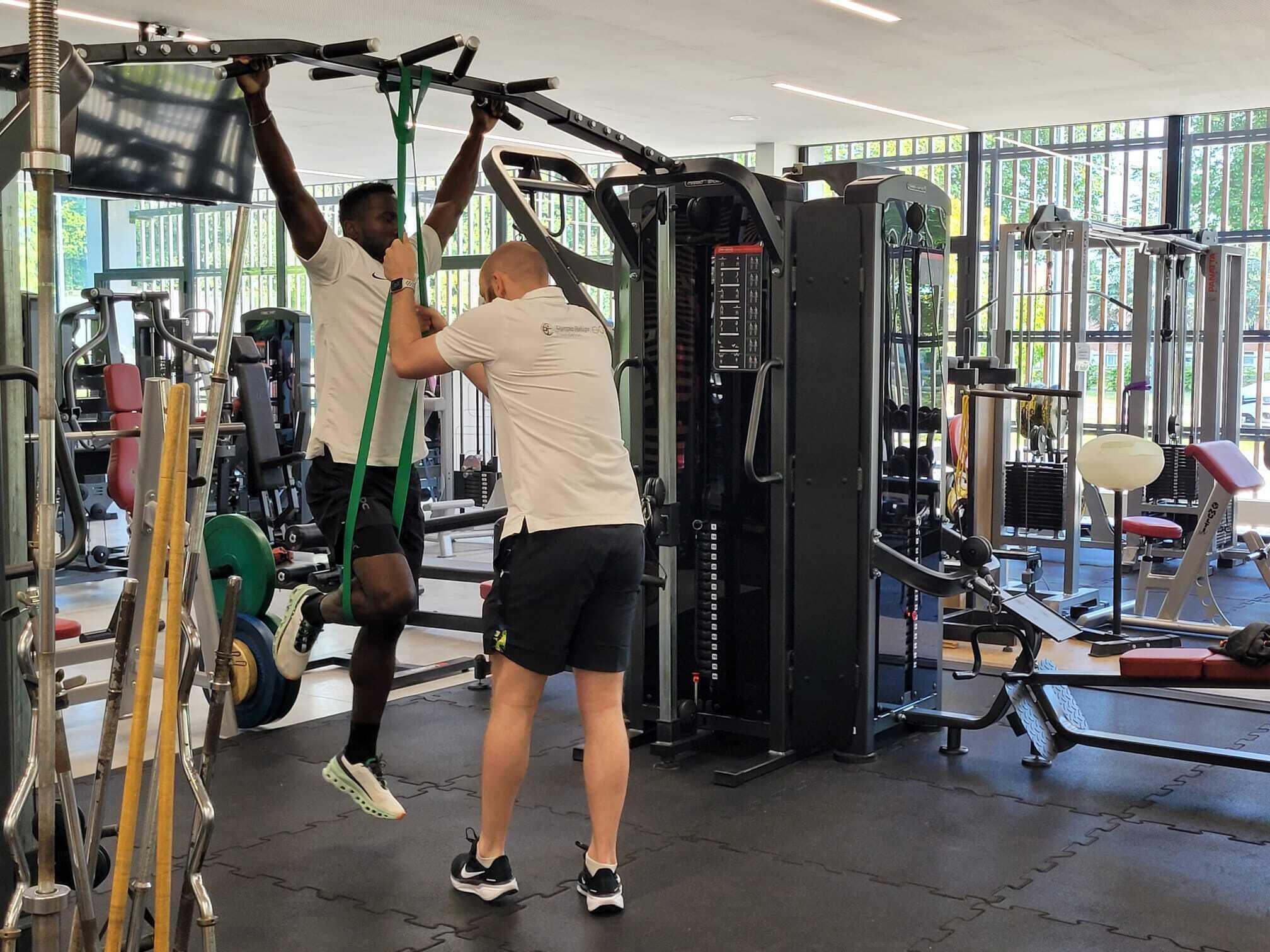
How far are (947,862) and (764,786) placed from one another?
752mm

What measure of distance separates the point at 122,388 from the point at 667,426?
449 centimetres

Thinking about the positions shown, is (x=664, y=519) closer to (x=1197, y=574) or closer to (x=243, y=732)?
(x=243, y=732)

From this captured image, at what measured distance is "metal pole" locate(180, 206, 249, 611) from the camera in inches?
73.4

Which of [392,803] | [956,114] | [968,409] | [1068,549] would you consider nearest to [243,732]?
[392,803]

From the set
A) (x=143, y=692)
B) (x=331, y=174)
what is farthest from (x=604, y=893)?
(x=331, y=174)

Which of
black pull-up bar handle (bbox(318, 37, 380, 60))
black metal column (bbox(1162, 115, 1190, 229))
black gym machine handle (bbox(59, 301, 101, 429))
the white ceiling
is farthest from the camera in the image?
black metal column (bbox(1162, 115, 1190, 229))

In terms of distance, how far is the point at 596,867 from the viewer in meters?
3.07

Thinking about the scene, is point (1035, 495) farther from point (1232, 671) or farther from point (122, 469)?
point (122, 469)

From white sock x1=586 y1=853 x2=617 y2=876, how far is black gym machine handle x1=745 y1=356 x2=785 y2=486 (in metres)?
1.43

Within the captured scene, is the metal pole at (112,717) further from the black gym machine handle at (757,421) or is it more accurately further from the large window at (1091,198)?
the large window at (1091,198)

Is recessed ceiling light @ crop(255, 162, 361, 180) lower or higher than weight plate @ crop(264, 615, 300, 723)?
higher

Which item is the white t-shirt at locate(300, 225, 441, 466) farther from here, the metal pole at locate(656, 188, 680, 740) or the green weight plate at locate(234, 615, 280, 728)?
the green weight plate at locate(234, 615, 280, 728)

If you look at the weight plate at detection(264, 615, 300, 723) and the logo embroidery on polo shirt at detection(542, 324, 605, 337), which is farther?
the weight plate at detection(264, 615, 300, 723)

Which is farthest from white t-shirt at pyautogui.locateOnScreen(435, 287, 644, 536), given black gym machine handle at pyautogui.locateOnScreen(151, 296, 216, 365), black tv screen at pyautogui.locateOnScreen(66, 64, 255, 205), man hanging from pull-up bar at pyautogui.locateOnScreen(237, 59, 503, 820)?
black gym machine handle at pyautogui.locateOnScreen(151, 296, 216, 365)
